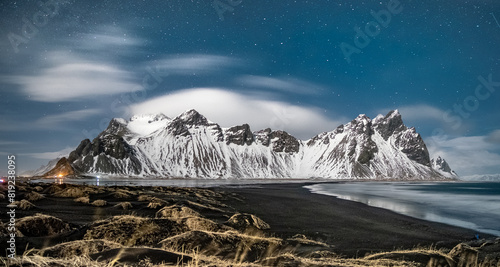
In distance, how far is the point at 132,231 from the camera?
10.4m

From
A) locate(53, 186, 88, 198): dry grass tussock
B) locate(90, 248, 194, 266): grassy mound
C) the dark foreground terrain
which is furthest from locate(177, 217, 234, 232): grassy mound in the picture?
locate(53, 186, 88, 198): dry grass tussock

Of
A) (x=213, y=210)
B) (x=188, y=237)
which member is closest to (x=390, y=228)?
(x=213, y=210)

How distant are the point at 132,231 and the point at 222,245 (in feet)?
10.7

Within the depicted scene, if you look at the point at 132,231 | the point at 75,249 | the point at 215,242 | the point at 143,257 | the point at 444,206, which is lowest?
the point at 444,206

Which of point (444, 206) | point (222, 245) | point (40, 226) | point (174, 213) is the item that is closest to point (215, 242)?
point (222, 245)

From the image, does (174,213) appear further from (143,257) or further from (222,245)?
(143,257)

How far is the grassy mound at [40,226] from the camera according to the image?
414 inches

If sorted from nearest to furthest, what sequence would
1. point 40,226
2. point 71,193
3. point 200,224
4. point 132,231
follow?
point 132,231
point 40,226
point 200,224
point 71,193

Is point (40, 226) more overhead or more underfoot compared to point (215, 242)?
more overhead

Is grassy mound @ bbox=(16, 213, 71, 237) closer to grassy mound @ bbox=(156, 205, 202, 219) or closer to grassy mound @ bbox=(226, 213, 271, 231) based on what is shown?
grassy mound @ bbox=(156, 205, 202, 219)

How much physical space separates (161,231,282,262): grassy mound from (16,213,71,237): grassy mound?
493 cm

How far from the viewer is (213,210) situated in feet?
76.1

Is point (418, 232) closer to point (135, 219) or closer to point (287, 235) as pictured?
point (287, 235)

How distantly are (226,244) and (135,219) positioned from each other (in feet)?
11.7
